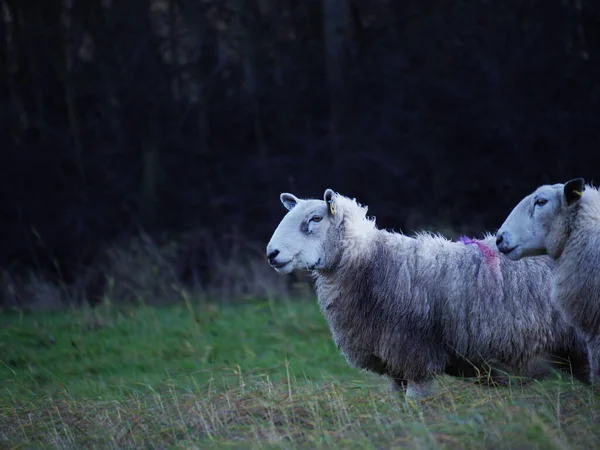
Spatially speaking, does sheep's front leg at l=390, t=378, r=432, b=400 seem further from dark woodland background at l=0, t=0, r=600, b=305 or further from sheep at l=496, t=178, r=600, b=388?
dark woodland background at l=0, t=0, r=600, b=305

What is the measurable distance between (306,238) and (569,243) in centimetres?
187

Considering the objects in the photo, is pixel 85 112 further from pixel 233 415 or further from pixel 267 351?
pixel 233 415

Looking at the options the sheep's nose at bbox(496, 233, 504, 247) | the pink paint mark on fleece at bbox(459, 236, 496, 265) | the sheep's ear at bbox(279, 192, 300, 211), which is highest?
the sheep's ear at bbox(279, 192, 300, 211)

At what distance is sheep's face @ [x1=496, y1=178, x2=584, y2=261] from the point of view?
19.4 ft

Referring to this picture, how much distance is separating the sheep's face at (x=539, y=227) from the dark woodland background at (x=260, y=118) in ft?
27.2

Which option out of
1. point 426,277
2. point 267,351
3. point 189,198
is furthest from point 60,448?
point 189,198

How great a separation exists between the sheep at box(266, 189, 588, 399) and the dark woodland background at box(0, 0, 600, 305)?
7.36 metres

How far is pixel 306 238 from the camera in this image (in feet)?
21.9

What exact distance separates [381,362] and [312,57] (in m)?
10.2

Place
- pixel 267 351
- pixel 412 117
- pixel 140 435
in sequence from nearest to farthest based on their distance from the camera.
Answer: pixel 140 435, pixel 267 351, pixel 412 117

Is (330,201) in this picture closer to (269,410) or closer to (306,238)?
(306,238)

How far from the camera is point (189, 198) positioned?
619 inches

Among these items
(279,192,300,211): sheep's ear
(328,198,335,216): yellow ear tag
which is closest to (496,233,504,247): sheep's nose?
(328,198,335,216): yellow ear tag

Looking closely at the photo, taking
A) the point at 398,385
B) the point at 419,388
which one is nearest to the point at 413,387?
the point at 419,388
